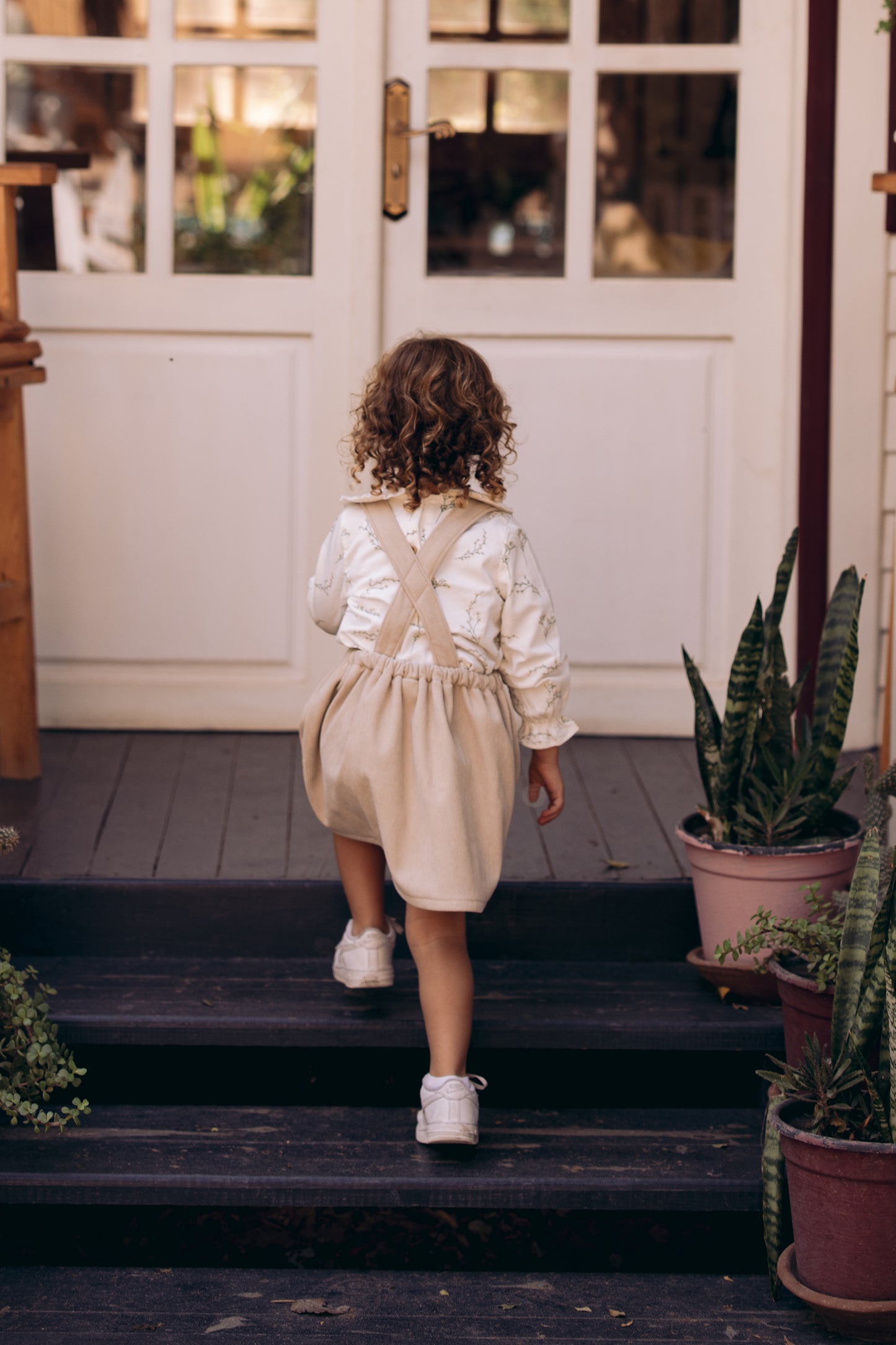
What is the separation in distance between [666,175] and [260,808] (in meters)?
1.88

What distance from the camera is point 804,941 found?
2426mm

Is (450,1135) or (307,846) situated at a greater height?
(307,846)

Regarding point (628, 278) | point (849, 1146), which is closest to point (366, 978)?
point (849, 1146)

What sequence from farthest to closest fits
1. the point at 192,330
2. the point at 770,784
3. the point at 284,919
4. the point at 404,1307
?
1. the point at 192,330
2. the point at 284,919
3. the point at 770,784
4. the point at 404,1307

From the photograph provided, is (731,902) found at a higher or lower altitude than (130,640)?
lower

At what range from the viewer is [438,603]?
2391 mm

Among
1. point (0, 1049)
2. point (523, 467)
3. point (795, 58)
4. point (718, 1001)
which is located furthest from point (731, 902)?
point (795, 58)

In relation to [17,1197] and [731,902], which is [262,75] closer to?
[731,902]

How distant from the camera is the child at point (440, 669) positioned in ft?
7.75

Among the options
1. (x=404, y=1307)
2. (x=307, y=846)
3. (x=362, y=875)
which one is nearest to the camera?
(x=404, y=1307)

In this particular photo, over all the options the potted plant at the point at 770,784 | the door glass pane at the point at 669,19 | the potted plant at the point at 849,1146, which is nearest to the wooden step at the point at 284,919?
the potted plant at the point at 770,784

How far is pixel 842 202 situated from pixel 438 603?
191 centimetres

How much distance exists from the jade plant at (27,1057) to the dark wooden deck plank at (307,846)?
616mm

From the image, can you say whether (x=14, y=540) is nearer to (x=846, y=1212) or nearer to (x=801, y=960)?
(x=801, y=960)
